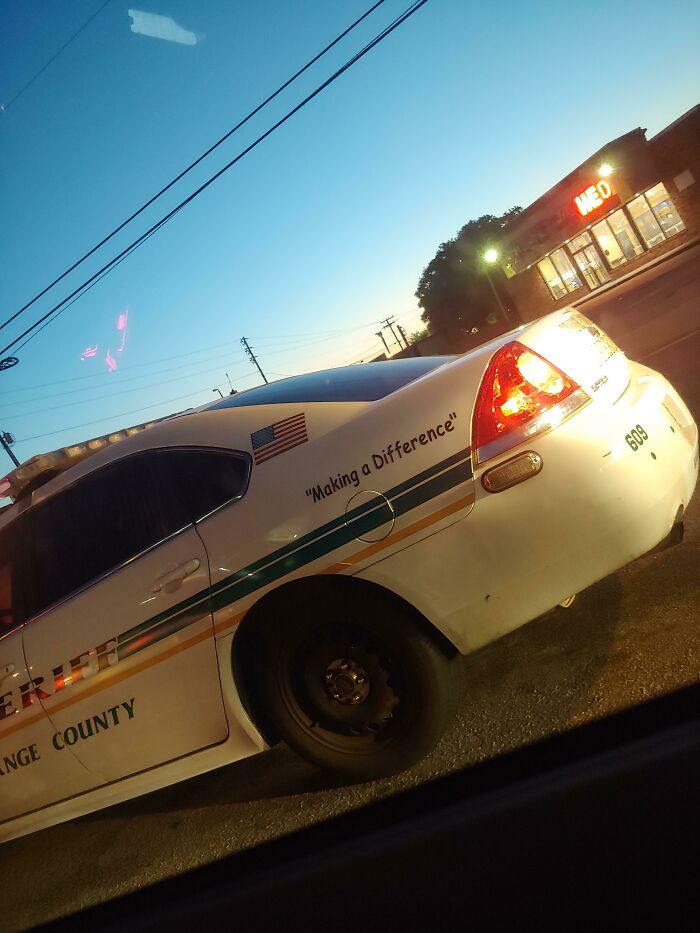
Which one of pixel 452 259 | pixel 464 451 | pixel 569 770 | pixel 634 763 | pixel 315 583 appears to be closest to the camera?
pixel 634 763

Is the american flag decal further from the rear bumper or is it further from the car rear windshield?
the rear bumper

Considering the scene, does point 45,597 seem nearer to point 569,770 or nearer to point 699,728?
point 569,770

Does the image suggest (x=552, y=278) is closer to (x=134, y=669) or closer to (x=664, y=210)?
(x=664, y=210)

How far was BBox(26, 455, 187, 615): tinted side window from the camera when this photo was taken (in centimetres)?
293

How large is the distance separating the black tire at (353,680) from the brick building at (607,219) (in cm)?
3174

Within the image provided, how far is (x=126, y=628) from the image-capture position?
9.07 ft

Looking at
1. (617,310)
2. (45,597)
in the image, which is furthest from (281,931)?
(617,310)

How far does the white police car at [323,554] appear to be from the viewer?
2.30 m

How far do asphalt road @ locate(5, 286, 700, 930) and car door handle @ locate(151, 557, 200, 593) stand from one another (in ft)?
3.43

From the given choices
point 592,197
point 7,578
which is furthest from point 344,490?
point 592,197

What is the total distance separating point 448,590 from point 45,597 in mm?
1944

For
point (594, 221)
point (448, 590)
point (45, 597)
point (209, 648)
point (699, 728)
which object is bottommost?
point (699, 728)

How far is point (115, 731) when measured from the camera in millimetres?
2844

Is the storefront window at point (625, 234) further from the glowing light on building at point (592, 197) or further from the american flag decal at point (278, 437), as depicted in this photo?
the american flag decal at point (278, 437)
